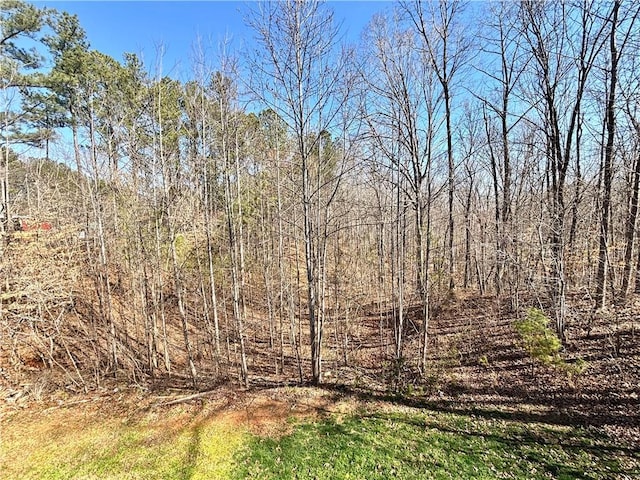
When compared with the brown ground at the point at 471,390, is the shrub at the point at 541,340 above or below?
above

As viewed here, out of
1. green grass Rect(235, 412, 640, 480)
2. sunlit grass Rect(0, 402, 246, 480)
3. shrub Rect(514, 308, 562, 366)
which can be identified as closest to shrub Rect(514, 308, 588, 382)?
shrub Rect(514, 308, 562, 366)

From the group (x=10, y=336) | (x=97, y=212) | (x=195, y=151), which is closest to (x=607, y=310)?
(x=195, y=151)

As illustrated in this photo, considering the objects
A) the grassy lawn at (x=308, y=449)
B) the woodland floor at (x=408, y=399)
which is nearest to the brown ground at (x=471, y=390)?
the woodland floor at (x=408, y=399)

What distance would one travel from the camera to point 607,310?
807 cm

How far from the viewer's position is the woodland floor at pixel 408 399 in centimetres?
532

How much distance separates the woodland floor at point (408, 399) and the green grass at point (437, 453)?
0.57ft

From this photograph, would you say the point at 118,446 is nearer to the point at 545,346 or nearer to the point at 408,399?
the point at 408,399

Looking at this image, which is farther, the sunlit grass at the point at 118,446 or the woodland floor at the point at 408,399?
the woodland floor at the point at 408,399

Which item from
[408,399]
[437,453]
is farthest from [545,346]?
[437,453]

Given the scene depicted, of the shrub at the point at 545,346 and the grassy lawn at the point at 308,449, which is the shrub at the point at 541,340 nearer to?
the shrub at the point at 545,346

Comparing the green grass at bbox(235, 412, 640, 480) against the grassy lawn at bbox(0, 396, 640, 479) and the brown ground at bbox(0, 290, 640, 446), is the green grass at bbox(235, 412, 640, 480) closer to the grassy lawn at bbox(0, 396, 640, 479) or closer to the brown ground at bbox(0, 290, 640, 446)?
the grassy lawn at bbox(0, 396, 640, 479)

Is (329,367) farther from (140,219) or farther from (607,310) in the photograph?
(607,310)

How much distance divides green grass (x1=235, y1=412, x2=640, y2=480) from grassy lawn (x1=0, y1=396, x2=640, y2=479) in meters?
0.02

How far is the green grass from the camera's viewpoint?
4.41 meters
